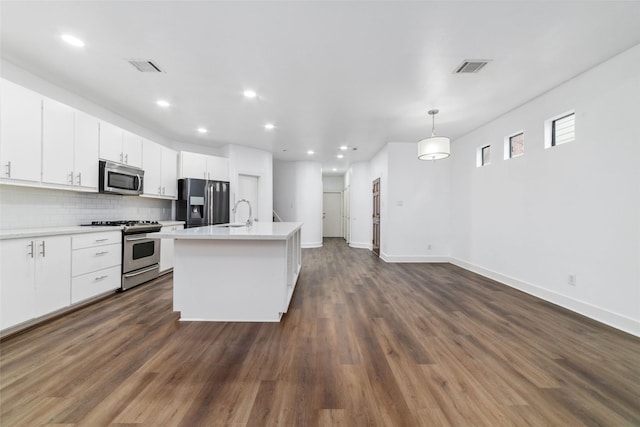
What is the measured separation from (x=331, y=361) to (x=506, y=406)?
42.7 inches

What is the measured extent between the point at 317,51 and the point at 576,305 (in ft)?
13.3

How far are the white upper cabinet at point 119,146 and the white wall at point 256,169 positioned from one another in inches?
84.3

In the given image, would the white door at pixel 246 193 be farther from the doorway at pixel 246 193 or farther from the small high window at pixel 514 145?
the small high window at pixel 514 145

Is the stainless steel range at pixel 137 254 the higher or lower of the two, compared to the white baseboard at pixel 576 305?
higher

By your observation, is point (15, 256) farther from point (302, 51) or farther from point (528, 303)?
point (528, 303)

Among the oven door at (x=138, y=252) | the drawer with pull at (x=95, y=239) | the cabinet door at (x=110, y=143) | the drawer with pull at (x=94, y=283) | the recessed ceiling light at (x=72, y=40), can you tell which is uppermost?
the recessed ceiling light at (x=72, y=40)

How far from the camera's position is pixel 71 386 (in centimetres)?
158

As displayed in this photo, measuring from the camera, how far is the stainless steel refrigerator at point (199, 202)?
4.99 meters

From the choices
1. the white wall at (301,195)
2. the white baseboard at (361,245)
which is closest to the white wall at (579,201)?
the white baseboard at (361,245)

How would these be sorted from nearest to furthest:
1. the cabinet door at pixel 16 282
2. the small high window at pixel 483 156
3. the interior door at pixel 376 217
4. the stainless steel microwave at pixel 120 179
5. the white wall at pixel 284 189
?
the cabinet door at pixel 16 282 < the stainless steel microwave at pixel 120 179 < the small high window at pixel 483 156 < the interior door at pixel 376 217 < the white wall at pixel 284 189

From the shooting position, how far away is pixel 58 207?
3100 mm

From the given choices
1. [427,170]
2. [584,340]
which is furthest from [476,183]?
[584,340]

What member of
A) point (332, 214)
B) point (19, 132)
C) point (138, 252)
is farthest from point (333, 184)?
point (19, 132)

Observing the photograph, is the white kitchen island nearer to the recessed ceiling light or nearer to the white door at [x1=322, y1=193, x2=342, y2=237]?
the recessed ceiling light
